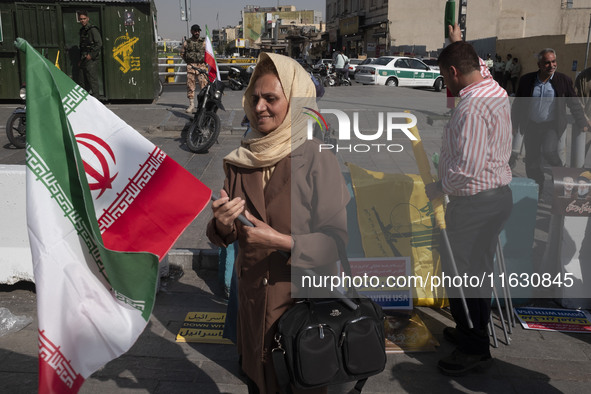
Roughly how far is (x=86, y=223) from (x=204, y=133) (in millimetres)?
8007

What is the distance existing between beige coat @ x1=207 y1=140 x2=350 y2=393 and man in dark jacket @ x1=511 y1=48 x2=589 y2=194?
17.0ft

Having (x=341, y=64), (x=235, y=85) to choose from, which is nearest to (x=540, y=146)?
(x=235, y=85)

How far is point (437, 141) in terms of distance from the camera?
11523 millimetres

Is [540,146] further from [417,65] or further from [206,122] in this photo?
[417,65]

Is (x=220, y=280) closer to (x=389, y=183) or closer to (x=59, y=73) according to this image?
(x=389, y=183)

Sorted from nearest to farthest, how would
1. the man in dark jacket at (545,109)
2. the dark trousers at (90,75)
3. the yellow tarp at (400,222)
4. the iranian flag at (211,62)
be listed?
the yellow tarp at (400,222) → the man in dark jacket at (545,109) → the iranian flag at (211,62) → the dark trousers at (90,75)

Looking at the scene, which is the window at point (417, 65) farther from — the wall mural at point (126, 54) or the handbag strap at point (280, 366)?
the handbag strap at point (280, 366)

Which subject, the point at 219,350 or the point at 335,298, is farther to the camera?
the point at 219,350

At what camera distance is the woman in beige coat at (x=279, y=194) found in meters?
2.22

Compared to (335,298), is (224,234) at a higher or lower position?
higher

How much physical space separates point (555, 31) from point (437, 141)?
38.3 m

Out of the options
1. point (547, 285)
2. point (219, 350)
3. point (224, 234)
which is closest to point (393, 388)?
point (219, 350)

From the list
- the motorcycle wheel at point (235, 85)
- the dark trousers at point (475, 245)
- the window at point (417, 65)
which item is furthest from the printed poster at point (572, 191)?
the window at point (417, 65)

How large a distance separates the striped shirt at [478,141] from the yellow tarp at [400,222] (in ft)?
3.29
